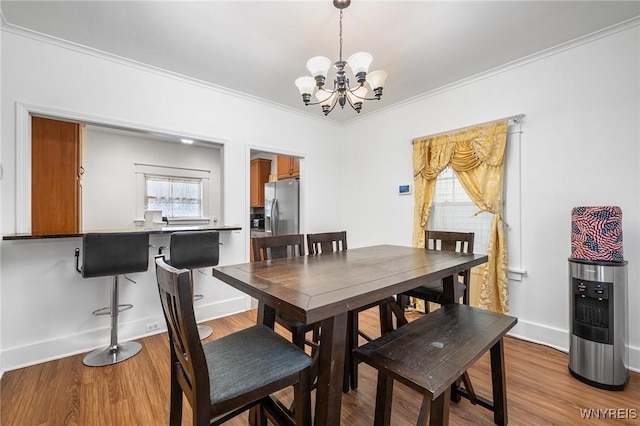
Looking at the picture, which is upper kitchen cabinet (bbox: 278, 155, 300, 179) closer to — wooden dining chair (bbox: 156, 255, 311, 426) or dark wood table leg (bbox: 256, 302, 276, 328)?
dark wood table leg (bbox: 256, 302, 276, 328)

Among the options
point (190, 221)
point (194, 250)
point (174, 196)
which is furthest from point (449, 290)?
point (174, 196)

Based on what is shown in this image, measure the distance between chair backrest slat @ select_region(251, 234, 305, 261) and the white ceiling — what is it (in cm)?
162

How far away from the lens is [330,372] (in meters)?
1.18

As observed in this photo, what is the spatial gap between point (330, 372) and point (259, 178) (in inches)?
198

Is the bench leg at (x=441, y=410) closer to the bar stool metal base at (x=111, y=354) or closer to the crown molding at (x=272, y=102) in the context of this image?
the bar stool metal base at (x=111, y=354)

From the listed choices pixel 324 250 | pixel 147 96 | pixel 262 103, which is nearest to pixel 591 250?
pixel 324 250

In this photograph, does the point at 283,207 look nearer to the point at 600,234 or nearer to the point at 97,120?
the point at 97,120

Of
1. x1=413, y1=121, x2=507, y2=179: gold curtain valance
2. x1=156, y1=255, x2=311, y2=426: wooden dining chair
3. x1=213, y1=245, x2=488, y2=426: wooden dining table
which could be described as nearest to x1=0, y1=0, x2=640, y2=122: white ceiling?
x1=413, y1=121, x2=507, y2=179: gold curtain valance

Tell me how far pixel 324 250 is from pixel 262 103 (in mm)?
2213

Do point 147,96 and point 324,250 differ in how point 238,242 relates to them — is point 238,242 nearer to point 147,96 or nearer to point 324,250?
point 324,250

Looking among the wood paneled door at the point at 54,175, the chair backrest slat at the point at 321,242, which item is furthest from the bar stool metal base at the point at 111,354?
the chair backrest slat at the point at 321,242

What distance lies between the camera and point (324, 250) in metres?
2.41

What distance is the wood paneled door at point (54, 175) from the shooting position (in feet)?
8.68

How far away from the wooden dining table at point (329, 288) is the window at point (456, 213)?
1.26 m
